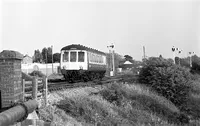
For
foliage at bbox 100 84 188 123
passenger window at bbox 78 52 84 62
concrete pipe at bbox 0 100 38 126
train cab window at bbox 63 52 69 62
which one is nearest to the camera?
concrete pipe at bbox 0 100 38 126

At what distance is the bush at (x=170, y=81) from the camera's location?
670 inches

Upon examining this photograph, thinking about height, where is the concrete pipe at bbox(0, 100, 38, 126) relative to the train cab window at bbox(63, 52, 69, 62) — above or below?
below

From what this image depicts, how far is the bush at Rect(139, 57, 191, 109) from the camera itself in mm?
17016

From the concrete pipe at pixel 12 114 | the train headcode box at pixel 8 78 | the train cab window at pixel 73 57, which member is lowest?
the concrete pipe at pixel 12 114

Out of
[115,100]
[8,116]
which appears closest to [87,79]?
[115,100]

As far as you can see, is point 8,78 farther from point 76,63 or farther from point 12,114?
point 76,63

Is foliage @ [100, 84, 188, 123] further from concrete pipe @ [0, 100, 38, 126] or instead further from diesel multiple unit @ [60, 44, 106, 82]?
concrete pipe @ [0, 100, 38, 126]

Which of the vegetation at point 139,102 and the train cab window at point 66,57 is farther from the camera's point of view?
the train cab window at point 66,57

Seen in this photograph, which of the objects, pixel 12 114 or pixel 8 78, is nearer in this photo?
pixel 12 114

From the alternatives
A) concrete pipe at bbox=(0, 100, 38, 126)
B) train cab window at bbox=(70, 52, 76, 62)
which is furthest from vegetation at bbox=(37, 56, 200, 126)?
train cab window at bbox=(70, 52, 76, 62)

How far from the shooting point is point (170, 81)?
17.2 m

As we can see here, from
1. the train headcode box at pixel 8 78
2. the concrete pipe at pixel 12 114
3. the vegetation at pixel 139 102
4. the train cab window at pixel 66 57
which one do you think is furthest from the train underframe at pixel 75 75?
the concrete pipe at pixel 12 114

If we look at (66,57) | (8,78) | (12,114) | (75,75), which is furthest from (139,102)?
(12,114)

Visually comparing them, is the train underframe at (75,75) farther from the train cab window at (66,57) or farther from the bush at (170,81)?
the bush at (170,81)
